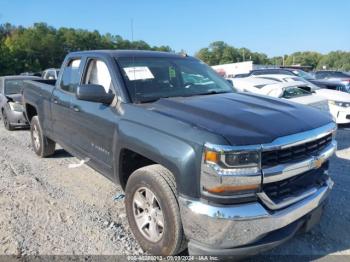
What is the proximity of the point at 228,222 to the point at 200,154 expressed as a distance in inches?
20.9

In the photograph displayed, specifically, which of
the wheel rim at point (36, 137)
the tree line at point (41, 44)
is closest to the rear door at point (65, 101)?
the wheel rim at point (36, 137)

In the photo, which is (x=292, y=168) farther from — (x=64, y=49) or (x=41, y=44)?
(x=64, y=49)

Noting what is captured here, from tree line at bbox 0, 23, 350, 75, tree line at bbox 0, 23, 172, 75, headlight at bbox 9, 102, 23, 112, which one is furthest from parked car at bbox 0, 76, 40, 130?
tree line at bbox 0, 23, 172, 75

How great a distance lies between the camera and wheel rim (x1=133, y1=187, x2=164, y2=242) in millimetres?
3434

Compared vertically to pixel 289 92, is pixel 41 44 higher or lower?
higher

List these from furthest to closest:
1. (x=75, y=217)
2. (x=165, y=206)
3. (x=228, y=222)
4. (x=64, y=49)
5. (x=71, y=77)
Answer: (x=64, y=49) < (x=71, y=77) < (x=75, y=217) < (x=165, y=206) < (x=228, y=222)

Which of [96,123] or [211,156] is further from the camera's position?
[96,123]

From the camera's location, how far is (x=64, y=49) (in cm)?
8981

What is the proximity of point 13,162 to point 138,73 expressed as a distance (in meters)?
3.61

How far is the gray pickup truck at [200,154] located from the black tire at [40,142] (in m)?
2.22

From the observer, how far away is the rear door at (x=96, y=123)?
4051mm

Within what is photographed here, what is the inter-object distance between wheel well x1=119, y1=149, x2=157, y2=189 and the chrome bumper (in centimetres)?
99

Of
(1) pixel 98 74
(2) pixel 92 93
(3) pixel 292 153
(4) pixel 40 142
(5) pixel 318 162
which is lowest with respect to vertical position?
(4) pixel 40 142

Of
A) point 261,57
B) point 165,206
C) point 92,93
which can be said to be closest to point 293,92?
point 92,93
